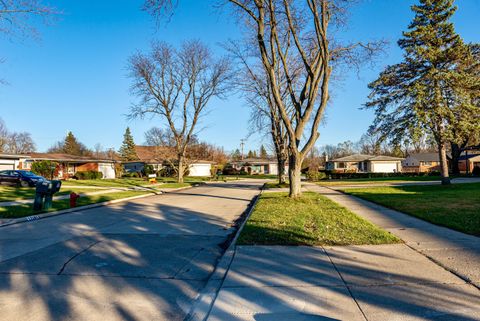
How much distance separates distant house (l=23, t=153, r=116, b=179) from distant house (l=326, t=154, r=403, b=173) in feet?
126

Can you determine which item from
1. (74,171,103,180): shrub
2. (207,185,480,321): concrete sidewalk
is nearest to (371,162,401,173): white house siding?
(74,171,103,180): shrub

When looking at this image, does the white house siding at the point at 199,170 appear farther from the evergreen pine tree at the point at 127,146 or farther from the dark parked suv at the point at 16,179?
the dark parked suv at the point at 16,179

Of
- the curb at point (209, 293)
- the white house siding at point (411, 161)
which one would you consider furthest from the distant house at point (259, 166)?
the curb at point (209, 293)

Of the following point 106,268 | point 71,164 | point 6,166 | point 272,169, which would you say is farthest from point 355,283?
point 272,169

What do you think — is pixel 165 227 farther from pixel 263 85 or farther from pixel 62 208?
pixel 263 85

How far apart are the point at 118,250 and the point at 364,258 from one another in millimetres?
4577

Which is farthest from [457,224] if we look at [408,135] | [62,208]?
[408,135]

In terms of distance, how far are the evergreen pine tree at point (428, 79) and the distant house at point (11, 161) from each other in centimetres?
3676

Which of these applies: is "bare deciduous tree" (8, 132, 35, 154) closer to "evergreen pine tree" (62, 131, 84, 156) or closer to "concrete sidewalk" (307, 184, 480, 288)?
"evergreen pine tree" (62, 131, 84, 156)

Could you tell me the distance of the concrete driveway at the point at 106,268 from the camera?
11.8 ft

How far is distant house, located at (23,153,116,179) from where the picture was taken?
123 feet

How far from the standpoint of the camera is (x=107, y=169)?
4694 cm

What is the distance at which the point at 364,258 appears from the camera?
521cm

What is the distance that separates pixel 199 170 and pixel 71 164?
78.3 feet
